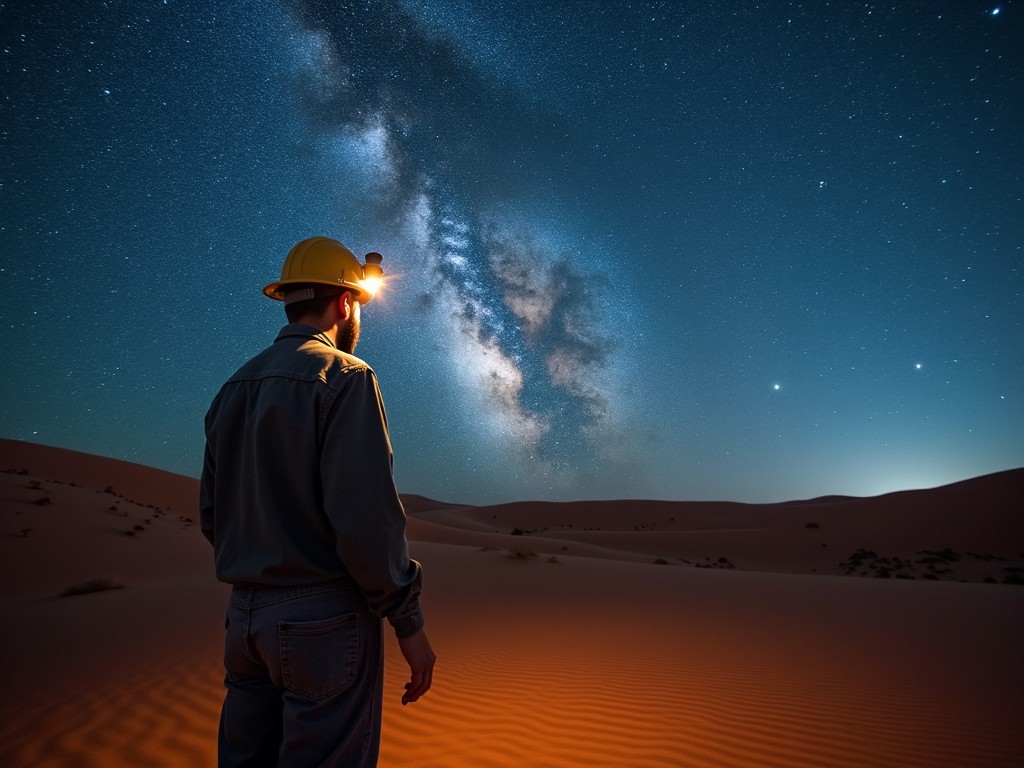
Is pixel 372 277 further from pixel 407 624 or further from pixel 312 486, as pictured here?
pixel 407 624

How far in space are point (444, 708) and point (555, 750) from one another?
1342 millimetres

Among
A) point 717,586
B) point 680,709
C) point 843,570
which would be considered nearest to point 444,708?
point 680,709

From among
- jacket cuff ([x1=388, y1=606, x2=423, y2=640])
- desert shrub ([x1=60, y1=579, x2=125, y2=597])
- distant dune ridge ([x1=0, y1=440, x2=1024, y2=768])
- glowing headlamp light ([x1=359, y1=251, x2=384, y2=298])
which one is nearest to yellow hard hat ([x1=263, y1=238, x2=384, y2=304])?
glowing headlamp light ([x1=359, y1=251, x2=384, y2=298])

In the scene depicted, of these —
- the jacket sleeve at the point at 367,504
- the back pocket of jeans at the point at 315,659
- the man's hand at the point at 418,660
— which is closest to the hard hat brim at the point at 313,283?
the jacket sleeve at the point at 367,504

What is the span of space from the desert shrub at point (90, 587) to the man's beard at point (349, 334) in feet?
39.6

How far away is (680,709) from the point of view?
4680 millimetres

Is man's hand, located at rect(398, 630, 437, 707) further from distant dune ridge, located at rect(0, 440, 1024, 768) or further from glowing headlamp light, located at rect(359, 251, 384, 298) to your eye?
distant dune ridge, located at rect(0, 440, 1024, 768)

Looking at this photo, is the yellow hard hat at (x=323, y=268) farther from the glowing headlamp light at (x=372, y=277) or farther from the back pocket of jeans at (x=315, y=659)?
the back pocket of jeans at (x=315, y=659)

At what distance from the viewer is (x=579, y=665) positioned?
589 cm

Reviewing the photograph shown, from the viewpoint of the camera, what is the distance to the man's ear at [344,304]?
7.19 ft

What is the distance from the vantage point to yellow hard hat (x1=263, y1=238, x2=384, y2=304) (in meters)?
2.16

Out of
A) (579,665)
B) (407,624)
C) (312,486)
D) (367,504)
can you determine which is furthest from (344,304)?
(579,665)

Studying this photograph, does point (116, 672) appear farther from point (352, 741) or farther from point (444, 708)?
point (352, 741)

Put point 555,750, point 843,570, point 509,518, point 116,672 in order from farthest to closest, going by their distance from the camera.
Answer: point 509,518 → point 843,570 → point 116,672 → point 555,750
